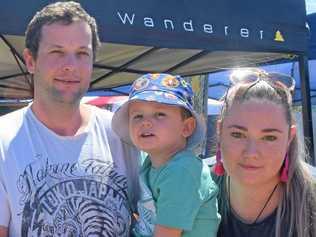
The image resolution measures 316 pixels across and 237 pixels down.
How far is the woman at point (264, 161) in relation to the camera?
1.92 metres

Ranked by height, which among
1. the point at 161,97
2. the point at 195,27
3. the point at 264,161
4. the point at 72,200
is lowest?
the point at 72,200

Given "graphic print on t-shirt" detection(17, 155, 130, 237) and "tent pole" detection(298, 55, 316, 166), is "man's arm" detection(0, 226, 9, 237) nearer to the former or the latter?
"graphic print on t-shirt" detection(17, 155, 130, 237)

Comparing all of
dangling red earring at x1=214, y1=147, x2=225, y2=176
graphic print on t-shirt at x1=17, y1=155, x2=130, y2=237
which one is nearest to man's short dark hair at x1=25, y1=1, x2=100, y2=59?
graphic print on t-shirt at x1=17, y1=155, x2=130, y2=237

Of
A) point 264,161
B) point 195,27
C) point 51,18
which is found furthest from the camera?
point 195,27

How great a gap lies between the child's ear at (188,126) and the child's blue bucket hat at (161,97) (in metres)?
0.02

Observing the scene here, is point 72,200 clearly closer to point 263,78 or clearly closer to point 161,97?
point 161,97

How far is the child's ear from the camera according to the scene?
93.4 inches

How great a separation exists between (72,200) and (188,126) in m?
0.59

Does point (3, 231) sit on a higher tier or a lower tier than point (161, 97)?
lower

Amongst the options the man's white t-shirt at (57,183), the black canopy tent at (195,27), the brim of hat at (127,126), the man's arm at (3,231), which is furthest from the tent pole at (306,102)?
the man's arm at (3,231)

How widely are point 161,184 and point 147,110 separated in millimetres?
328

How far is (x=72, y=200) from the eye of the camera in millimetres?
2145

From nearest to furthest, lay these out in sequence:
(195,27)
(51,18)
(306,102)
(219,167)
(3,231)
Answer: (3,231) → (219,167) → (51,18) → (195,27) → (306,102)

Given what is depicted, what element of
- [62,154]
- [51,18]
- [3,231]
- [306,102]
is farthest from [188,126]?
[306,102]
